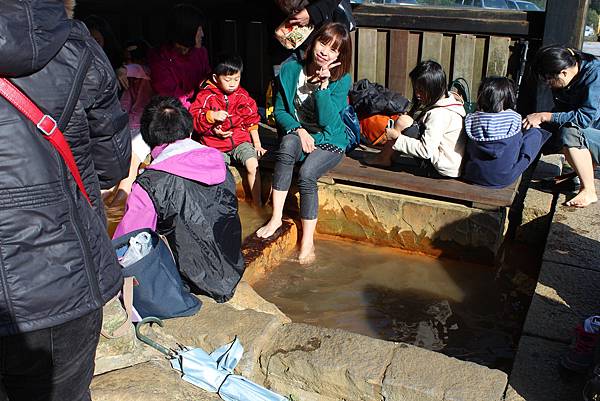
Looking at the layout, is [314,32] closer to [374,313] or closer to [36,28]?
[374,313]

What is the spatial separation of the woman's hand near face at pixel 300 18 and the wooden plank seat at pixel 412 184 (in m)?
1.01

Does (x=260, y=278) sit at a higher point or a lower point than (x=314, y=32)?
lower

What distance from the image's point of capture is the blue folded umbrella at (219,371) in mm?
2648

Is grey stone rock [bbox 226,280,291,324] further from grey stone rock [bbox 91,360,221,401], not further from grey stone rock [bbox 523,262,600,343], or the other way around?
grey stone rock [bbox 523,262,600,343]

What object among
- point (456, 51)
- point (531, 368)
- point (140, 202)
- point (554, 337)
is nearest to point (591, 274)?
point (554, 337)

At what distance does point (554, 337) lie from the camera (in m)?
2.88

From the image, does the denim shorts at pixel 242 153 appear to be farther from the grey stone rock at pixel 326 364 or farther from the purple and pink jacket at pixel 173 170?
the grey stone rock at pixel 326 364

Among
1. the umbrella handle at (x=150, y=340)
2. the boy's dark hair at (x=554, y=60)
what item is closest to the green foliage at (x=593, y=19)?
the boy's dark hair at (x=554, y=60)

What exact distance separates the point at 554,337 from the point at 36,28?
2.52 metres

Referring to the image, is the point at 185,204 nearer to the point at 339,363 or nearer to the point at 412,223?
the point at 339,363

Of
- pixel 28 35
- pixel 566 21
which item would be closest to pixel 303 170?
pixel 566 21

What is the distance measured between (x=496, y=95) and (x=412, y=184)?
81 centimetres

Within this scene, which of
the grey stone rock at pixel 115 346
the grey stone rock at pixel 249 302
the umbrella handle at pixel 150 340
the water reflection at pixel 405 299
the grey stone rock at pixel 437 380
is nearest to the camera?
the grey stone rock at pixel 437 380

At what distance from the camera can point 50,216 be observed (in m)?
1.67
